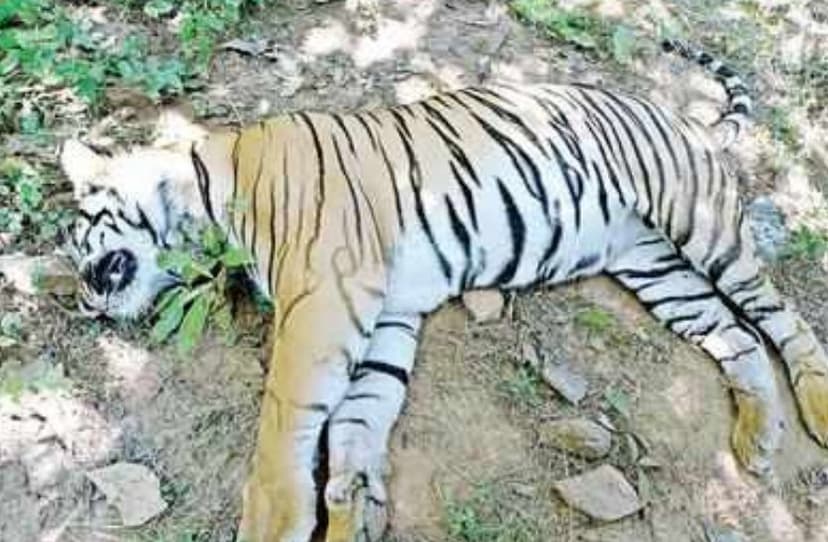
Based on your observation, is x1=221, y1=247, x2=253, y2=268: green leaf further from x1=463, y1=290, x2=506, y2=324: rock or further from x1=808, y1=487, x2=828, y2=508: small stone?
x1=808, y1=487, x2=828, y2=508: small stone

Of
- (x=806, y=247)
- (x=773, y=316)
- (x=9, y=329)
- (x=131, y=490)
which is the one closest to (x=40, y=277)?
(x=9, y=329)

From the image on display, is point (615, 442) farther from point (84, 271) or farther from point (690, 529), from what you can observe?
point (84, 271)

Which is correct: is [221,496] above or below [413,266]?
below

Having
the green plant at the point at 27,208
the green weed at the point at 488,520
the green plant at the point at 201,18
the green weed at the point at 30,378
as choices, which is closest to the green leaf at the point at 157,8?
the green plant at the point at 201,18

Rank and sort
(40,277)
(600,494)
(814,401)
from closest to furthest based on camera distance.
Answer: (600,494)
(40,277)
(814,401)

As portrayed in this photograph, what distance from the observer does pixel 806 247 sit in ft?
12.9

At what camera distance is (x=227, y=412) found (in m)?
3.17

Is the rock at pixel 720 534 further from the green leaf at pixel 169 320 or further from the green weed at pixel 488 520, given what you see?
the green leaf at pixel 169 320

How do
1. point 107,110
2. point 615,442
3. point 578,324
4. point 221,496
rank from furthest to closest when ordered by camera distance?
point 107,110 → point 578,324 → point 615,442 → point 221,496

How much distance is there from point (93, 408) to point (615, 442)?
1289 mm

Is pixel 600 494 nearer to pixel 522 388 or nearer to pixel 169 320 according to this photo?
pixel 522 388

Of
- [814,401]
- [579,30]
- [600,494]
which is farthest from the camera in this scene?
[579,30]

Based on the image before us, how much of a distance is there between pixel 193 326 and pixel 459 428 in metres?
0.71

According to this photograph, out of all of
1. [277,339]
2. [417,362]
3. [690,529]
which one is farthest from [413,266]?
[690,529]
